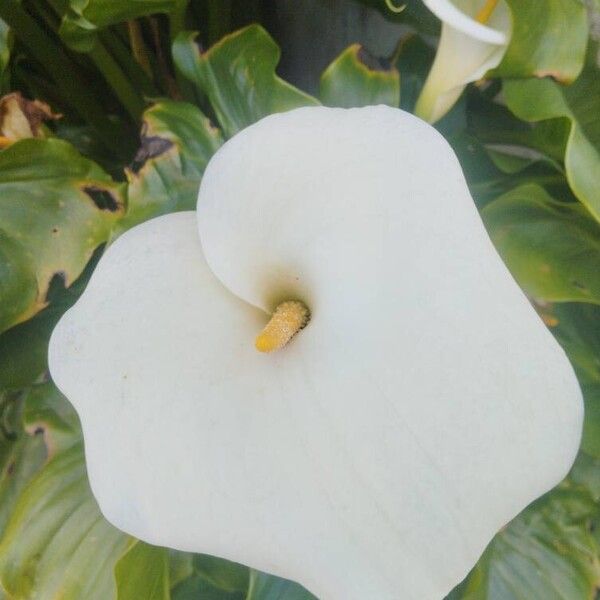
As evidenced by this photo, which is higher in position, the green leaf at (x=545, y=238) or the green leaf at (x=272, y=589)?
the green leaf at (x=545, y=238)

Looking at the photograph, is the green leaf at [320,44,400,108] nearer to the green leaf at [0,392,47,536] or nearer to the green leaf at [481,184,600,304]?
the green leaf at [481,184,600,304]

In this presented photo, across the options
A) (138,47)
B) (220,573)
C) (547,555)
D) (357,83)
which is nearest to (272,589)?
(220,573)

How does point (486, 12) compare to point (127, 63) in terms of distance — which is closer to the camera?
point (486, 12)

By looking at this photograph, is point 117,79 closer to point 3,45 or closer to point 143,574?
point 3,45

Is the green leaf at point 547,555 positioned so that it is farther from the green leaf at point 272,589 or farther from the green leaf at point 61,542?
the green leaf at point 61,542

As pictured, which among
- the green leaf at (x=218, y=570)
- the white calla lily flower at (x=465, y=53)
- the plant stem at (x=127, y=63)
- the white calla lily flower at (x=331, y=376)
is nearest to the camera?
the white calla lily flower at (x=331, y=376)

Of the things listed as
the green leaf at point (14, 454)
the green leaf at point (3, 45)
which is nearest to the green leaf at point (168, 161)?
the green leaf at point (3, 45)
